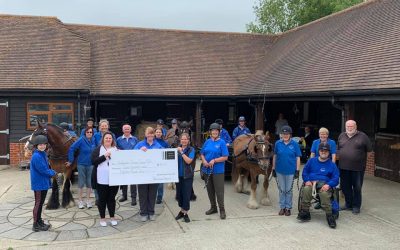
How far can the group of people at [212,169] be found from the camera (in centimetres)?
608

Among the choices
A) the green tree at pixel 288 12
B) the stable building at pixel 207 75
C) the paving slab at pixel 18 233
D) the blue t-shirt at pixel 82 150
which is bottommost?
the paving slab at pixel 18 233

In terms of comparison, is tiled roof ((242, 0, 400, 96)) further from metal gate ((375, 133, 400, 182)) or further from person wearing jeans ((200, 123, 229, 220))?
person wearing jeans ((200, 123, 229, 220))

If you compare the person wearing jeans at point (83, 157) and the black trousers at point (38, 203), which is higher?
the person wearing jeans at point (83, 157)

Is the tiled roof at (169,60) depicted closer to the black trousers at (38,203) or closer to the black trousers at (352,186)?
the black trousers at (38,203)

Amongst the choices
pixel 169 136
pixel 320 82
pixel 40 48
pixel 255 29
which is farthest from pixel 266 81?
pixel 255 29

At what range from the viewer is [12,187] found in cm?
946

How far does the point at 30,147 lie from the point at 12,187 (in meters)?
3.19

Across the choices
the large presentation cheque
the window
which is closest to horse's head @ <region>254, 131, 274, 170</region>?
the large presentation cheque

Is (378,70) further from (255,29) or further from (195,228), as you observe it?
(255,29)

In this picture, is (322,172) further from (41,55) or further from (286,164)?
(41,55)

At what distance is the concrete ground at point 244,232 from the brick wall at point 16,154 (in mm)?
5289

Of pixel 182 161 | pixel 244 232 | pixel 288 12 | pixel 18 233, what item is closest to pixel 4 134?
pixel 18 233

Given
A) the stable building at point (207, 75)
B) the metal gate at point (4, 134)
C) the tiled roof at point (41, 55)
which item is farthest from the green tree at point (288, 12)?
the metal gate at point (4, 134)

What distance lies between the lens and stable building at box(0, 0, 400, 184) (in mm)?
10492
